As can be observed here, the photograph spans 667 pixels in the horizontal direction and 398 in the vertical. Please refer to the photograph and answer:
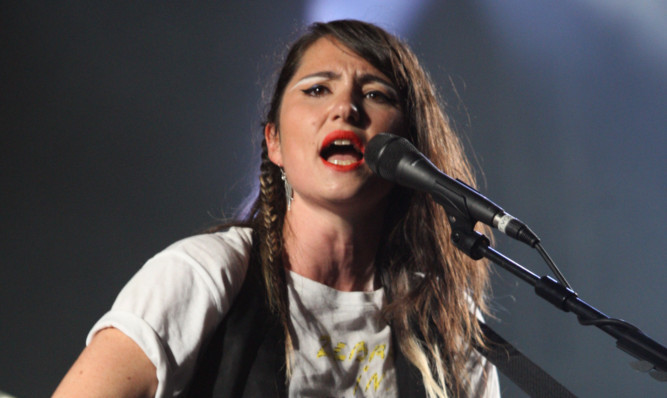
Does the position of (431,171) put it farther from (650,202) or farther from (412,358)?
(650,202)

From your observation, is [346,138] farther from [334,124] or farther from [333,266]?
[333,266]

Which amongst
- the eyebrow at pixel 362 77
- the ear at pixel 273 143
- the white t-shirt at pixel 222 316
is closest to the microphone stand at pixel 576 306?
the white t-shirt at pixel 222 316

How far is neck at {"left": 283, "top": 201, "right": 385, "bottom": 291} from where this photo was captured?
1.70 metres

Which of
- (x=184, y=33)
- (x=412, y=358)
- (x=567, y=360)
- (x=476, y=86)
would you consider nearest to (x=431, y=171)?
(x=412, y=358)

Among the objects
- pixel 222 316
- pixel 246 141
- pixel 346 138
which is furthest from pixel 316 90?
pixel 246 141

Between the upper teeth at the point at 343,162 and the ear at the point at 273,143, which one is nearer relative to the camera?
the upper teeth at the point at 343,162

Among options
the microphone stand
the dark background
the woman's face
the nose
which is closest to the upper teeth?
the woman's face

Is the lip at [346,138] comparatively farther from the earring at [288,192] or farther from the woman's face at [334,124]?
the earring at [288,192]

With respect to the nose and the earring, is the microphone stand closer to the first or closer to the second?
the nose

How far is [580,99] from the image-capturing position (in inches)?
121

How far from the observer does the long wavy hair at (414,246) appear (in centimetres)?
168

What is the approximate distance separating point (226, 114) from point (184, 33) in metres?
0.36

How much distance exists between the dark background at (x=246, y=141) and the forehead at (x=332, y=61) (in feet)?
2.37

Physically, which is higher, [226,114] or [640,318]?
[226,114]
